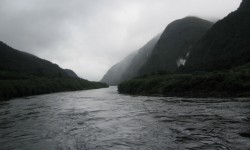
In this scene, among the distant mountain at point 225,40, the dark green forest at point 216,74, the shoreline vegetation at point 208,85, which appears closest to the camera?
the shoreline vegetation at point 208,85

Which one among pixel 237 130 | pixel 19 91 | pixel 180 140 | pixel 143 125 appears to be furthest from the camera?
pixel 19 91

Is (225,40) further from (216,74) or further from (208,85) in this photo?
(208,85)

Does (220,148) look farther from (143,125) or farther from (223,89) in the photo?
(223,89)

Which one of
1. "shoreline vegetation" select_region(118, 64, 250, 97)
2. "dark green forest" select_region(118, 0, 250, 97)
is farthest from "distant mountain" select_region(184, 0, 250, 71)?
"shoreline vegetation" select_region(118, 64, 250, 97)

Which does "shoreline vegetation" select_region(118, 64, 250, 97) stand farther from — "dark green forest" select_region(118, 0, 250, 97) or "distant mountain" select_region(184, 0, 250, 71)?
"distant mountain" select_region(184, 0, 250, 71)

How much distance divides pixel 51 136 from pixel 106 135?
3.65m

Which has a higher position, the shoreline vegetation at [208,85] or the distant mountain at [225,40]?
the distant mountain at [225,40]

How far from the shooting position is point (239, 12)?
551 ft

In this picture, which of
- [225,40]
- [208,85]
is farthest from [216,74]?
[225,40]

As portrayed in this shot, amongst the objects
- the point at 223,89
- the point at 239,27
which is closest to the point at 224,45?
A: the point at 239,27

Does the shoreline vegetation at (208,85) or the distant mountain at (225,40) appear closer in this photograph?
the shoreline vegetation at (208,85)

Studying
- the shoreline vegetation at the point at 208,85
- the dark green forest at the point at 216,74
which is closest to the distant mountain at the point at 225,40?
the dark green forest at the point at 216,74

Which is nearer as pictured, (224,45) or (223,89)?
(223,89)

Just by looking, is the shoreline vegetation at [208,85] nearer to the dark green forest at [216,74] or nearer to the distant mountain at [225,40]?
the dark green forest at [216,74]
